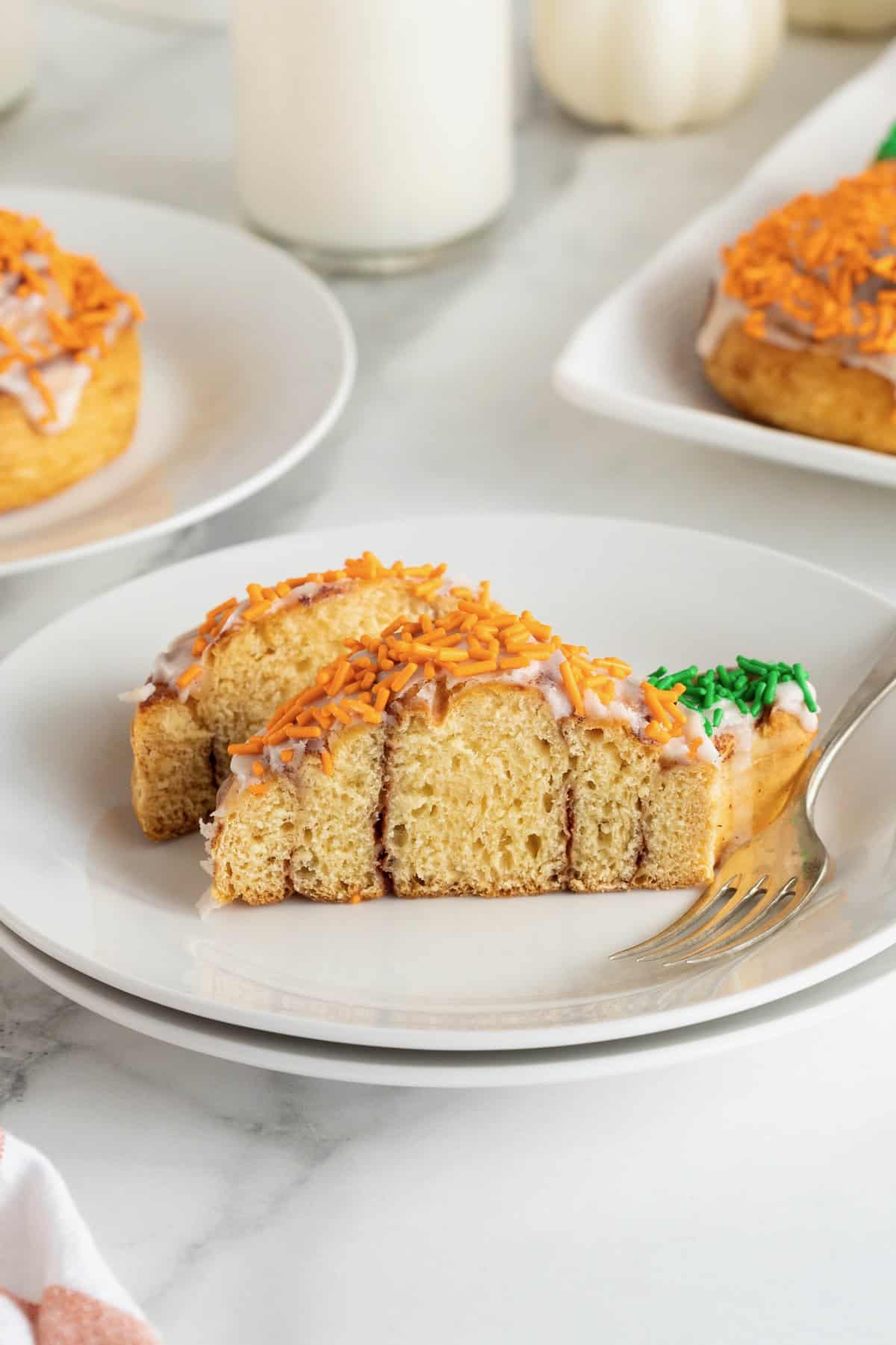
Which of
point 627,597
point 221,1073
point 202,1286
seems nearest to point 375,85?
point 627,597

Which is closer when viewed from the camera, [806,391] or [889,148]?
[806,391]

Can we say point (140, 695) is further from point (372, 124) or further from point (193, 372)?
point (372, 124)

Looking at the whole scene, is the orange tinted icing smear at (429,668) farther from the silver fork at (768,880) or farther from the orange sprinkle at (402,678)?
the silver fork at (768,880)

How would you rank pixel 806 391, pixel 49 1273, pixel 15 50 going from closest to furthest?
pixel 49 1273 < pixel 806 391 < pixel 15 50

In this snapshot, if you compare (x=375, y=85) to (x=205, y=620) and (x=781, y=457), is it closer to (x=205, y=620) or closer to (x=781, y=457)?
(x=781, y=457)

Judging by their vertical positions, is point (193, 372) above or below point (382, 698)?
below

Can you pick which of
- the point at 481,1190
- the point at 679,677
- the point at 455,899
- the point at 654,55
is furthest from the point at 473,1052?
the point at 654,55

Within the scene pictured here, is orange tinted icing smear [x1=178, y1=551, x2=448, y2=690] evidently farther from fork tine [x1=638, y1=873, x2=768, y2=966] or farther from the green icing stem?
fork tine [x1=638, y1=873, x2=768, y2=966]

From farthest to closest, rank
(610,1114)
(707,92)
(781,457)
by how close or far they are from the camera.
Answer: (707,92) < (781,457) < (610,1114)
